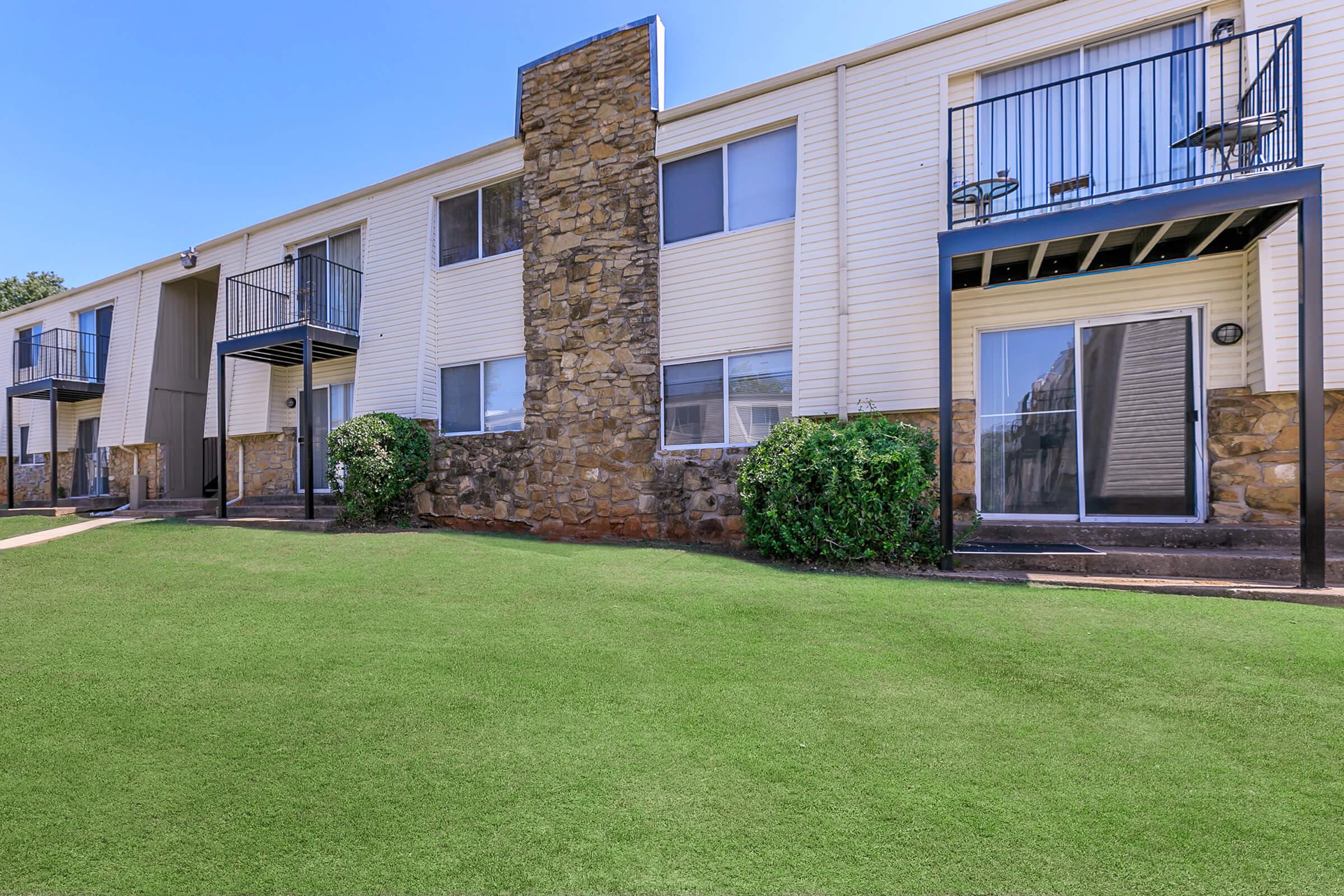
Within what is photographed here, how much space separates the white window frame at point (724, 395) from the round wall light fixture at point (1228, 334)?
4276 millimetres

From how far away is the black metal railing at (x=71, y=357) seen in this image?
15.3 meters

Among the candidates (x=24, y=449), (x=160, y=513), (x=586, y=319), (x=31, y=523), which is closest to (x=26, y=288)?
(x=24, y=449)

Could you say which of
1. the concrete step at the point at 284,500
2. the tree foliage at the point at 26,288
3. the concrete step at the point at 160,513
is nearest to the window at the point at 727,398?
the concrete step at the point at 284,500

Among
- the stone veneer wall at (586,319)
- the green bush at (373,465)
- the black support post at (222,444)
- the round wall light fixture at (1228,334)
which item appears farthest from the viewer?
the black support post at (222,444)

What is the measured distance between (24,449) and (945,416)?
2407 centimetres

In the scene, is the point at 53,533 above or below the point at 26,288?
below

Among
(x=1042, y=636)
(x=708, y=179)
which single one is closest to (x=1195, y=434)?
(x=1042, y=636)

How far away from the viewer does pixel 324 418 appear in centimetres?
1192

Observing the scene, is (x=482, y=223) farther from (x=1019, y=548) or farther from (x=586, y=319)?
(x=1019, y=548)

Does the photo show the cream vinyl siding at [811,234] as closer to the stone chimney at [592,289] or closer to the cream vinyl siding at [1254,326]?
the stone chimney at [592,289]

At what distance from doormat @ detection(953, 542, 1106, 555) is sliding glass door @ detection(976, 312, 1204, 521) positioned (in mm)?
835

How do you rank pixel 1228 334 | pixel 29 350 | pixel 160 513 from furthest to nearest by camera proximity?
1. pixel 29 350
2. pixel 160 513
3. pixel 1228 334

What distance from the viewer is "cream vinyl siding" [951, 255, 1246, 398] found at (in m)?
6.25

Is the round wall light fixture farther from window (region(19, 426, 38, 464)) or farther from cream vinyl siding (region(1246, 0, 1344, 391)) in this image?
window (region(19, 426, 38, 464))
